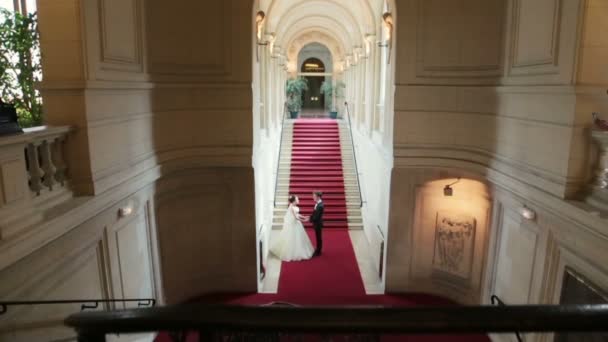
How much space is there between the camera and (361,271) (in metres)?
10.2

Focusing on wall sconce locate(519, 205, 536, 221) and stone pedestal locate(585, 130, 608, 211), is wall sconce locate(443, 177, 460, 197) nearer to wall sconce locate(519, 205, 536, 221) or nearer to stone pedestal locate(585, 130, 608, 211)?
wall sconce locate(519, 205, 536, 221)

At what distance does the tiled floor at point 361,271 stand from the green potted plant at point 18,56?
5773 millimetres

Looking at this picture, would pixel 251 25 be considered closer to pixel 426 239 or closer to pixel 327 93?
pixel 426 239

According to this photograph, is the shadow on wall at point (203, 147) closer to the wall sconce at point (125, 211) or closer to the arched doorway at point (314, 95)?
the wall sconce at point (125, 211)

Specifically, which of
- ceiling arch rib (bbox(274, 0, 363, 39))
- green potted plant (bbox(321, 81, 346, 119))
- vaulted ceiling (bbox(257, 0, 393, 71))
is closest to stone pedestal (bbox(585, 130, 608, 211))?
vaulted ceiling (bbox(257, 0, 393, 71))

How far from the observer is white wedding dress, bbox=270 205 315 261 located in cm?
1090

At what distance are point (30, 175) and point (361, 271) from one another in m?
7.76

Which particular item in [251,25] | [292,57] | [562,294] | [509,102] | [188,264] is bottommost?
[188,264]

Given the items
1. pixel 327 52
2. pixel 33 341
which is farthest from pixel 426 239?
pixel 327 52

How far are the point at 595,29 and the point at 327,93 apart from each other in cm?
2358

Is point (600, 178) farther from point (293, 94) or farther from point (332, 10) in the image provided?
point (293, 94)

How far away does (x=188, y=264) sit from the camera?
805 cm

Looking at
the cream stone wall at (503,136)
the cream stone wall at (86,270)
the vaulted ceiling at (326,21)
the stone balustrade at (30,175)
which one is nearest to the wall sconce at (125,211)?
the cream stone wall at (86,270)

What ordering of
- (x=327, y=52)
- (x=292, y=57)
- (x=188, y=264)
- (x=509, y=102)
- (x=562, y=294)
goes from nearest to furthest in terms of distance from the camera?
(x=562, y=294) → (x=509, y=102) → (x=188, y=264) → (x=292, y=57) → (x=327, y=52)
